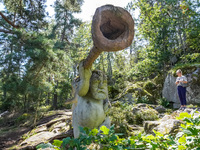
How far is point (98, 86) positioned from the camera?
2408 millimetres

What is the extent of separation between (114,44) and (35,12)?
7.09 meters

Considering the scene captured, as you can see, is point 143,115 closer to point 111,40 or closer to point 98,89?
point 98,89

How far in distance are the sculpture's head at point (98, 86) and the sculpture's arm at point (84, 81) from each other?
83 millimetres

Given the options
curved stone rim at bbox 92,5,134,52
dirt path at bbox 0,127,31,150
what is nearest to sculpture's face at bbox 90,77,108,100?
curved stone rim at bbox 92,5,134,52

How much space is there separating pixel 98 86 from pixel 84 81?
0.79 ft

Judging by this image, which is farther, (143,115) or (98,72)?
(143,115)

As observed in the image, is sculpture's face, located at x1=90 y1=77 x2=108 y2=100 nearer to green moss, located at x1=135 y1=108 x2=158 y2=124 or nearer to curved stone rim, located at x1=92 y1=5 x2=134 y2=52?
curved stone rim, located at x1=92 y1=5 x2=134 y2=52

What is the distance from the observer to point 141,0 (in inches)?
354

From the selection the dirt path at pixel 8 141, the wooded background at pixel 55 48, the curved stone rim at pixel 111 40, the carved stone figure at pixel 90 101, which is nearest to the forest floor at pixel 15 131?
the dirt path at pixel 8 141

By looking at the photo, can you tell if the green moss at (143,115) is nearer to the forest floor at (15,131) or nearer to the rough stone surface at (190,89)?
the rough stone surface at (190,89)

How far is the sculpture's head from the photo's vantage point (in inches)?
92.0

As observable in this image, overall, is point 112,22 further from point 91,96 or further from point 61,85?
point 61,85

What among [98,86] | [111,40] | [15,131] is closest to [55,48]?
[15,131]

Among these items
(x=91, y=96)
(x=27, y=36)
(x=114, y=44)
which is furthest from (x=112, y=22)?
(x=27, y=36)
